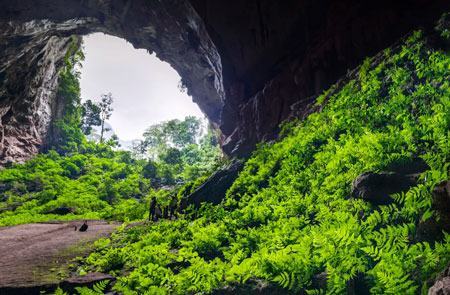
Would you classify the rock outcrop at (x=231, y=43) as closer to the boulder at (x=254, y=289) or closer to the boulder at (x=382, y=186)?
the boulder at (x=382, y=186)

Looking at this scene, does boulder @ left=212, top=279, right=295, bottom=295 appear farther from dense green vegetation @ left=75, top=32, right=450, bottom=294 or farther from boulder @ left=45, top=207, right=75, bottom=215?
boulder @ left=45, top=207, right=75, bottom=215

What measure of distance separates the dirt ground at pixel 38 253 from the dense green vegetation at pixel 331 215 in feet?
2.27

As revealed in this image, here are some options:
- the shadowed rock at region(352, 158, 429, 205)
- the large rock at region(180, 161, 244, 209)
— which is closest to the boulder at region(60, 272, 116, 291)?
the shadowed rock at region(352, 158, 429, 205)

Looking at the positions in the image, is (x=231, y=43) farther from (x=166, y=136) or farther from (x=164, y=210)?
(x=166, y=136)

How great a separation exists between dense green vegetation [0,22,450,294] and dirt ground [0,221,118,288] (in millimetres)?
692

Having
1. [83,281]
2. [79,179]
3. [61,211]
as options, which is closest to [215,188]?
[83,281]

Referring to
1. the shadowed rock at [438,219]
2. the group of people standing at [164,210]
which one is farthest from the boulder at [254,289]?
the group of people standing at [164,210]

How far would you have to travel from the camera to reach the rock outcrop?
14.8m

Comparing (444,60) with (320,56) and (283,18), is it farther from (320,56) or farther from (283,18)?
(283,18)

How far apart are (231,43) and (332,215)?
55.5 feet

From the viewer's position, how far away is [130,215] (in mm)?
17656

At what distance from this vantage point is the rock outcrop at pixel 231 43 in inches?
582

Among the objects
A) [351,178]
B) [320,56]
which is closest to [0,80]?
[320,56]

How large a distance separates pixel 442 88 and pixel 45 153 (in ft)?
136
